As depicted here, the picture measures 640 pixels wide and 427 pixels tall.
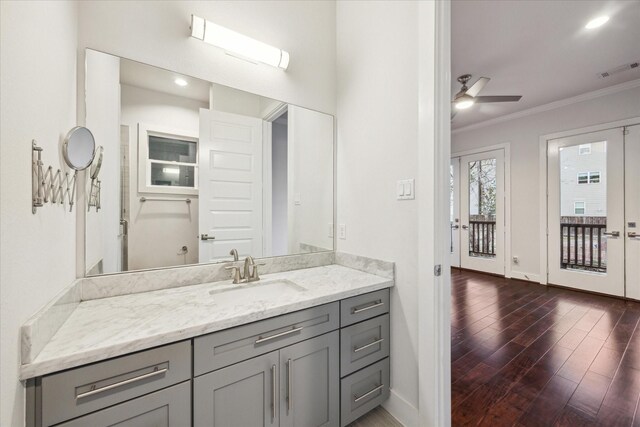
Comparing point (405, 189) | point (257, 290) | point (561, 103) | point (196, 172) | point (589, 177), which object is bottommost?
point (257, 290)

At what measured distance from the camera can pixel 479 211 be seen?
4.92 meters

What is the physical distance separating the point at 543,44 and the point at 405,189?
2610 mm

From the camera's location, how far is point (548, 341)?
2.37 meters

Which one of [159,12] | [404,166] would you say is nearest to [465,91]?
[404,166]

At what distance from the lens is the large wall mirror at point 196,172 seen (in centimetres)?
131

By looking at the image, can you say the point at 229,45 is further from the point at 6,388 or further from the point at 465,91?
the point at 465,91

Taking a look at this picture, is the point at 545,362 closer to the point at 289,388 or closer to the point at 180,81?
the point at 289,388

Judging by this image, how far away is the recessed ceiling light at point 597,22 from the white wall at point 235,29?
2320 millimetres

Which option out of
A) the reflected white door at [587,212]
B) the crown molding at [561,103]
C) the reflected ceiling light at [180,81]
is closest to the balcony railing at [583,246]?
the reflected white door at [587,212]

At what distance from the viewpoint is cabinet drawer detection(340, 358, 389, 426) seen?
137cm

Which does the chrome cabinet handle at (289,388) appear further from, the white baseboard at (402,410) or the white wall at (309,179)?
the white wall at (309,179)

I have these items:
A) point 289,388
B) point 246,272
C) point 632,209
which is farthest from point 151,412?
point 632,209

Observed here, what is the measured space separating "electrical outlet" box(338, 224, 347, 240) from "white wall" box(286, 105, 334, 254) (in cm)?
9

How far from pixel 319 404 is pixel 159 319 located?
0.84 m
